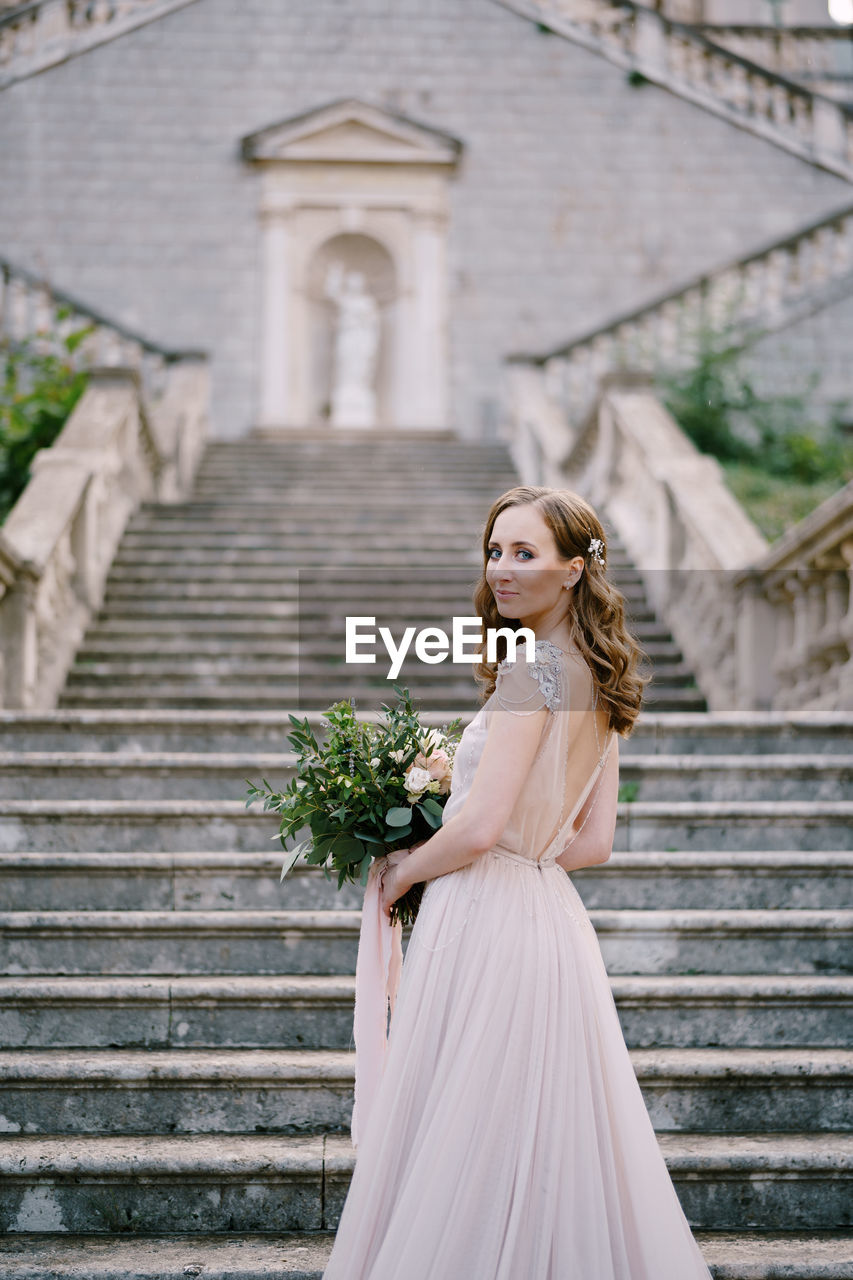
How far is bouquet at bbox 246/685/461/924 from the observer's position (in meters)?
2.58

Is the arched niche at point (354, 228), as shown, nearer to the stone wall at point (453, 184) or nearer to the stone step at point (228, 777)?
the stone wall at point (453, 184)

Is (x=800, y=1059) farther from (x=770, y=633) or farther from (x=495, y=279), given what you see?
(x=495, y=279)

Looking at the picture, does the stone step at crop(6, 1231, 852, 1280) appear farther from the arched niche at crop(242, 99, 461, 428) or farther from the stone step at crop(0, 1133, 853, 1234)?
the arched niche at crop(242, 99, 461, 428)

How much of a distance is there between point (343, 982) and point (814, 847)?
5.98ft

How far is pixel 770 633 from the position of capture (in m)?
6.32

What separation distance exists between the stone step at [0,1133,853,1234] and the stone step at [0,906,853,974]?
77cm

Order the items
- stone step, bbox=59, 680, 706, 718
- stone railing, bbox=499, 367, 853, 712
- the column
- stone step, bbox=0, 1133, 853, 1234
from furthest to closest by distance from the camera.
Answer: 1. the column
2. stone step, bbox=59, 680, 706, 718
3. stone railing, bbox=499, 367, 853, 712
4. stone step, bbox=0, 1133, 853, 1234

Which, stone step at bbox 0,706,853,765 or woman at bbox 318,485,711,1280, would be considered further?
stone step at bbox 0,706,853,765

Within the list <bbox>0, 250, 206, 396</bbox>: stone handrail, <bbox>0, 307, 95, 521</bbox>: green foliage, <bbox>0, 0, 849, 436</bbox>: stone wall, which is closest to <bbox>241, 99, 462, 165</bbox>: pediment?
<bbox>0, 0, 849, 436</bbox>: stone wall

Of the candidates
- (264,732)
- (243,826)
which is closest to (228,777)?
(243,826)

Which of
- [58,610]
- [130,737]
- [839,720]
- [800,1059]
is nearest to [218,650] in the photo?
[58,610]

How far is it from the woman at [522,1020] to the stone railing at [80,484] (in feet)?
13.1

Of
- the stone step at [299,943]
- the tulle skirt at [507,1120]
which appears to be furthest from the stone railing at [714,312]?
the tulle skirt at [507,1120]

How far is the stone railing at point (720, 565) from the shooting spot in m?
5.70
